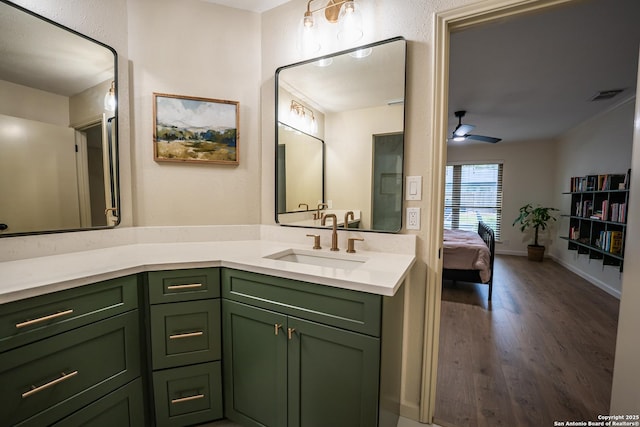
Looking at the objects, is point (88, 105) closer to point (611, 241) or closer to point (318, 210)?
point (318, 210)

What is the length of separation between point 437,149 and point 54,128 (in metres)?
2.08

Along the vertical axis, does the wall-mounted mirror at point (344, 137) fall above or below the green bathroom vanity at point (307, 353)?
above

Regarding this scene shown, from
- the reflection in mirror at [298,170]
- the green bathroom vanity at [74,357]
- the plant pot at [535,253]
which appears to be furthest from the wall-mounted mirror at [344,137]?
the plant pot at [535,253]

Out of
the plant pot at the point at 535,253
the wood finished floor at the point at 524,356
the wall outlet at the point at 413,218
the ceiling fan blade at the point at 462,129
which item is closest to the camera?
the wall outlet at the point at 413,218

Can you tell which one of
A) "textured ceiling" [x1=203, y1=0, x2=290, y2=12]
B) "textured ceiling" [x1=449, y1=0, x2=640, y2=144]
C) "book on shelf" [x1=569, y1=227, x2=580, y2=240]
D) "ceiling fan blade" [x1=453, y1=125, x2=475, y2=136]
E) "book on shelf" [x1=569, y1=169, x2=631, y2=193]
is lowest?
"book on shelf" [x1=569, y1=227, x2=580, y2=240]

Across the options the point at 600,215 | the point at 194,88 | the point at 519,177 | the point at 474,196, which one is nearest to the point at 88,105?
the point at 194,88

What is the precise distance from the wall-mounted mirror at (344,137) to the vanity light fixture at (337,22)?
0.29ft

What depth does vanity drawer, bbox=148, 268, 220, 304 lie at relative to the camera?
132 cm

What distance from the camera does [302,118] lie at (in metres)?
1.88

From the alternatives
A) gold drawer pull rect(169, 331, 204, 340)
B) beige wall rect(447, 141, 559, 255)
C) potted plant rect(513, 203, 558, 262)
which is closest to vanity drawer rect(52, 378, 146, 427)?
gold drawer pull rect(169, 331, 204, 340)

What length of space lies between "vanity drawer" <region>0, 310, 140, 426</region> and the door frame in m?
1.49

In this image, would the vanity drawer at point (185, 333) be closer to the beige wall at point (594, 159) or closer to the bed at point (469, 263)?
the bed at point (469, 263)

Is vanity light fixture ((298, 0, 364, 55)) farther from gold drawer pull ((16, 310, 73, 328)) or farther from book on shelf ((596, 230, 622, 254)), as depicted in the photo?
book on shelf ((596, 230, 622, 254))

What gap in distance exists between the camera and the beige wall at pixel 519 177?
568 cm
